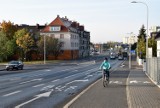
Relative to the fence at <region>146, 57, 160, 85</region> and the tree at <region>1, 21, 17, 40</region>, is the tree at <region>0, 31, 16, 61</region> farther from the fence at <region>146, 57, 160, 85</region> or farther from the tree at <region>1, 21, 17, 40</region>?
the fence at <region>146, 57, 160, 85</region>

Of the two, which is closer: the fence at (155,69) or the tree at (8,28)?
the fence at (155,69)

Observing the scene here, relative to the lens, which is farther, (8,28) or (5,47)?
(8,28)

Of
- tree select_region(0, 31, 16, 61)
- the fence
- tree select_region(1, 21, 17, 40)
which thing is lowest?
the fence

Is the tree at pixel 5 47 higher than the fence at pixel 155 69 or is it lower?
higher

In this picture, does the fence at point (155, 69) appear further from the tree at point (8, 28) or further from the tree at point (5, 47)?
the tree at point (8, 28)

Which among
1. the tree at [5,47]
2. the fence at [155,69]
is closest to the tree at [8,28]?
the tree at [5,47]

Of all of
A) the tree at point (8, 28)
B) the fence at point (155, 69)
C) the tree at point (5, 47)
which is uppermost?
the tree at point (8, 28)

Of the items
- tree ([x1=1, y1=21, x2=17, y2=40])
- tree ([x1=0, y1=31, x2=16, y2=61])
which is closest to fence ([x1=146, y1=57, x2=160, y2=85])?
tree ([x1=0, y1=31, x2=16, y2=61])

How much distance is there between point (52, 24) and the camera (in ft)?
405

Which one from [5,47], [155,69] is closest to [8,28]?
[5,47]

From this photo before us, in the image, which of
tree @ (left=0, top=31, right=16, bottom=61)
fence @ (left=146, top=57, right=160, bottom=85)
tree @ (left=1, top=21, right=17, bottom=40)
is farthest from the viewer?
tree @ (left=1, top=21, right=17, bottom=40)

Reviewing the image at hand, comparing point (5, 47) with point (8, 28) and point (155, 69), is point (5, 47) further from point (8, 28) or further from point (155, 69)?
point (155, 69)

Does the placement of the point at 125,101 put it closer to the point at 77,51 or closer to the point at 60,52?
the point at 60,52

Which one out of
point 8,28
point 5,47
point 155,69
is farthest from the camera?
point 8,28
